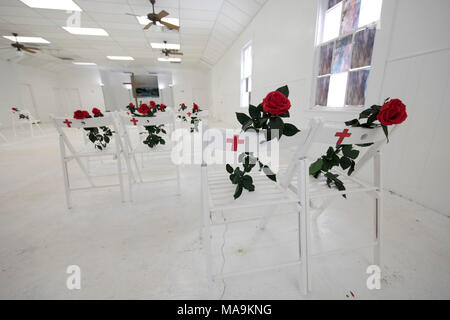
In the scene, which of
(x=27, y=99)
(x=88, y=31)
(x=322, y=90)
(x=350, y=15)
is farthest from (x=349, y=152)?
(x=27, y=99)

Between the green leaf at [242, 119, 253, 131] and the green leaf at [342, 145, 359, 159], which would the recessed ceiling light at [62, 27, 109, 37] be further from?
the green leaf at [342, 145, 359, 159]

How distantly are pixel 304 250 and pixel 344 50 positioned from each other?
2525 mm

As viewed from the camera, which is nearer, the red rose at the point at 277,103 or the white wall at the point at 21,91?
the red rose at the point at 277,103

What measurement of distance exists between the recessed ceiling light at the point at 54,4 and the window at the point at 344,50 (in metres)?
5.12

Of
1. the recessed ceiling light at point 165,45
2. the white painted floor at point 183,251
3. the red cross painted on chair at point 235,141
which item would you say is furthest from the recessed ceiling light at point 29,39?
the red cross painted on chair at point 235,141

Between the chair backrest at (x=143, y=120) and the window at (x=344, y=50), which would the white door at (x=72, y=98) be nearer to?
the chair backrest at (x=143, y=120)

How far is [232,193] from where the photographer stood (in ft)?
3.17

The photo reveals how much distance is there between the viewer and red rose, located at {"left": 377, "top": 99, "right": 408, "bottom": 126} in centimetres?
74

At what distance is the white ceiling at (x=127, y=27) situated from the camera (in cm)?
419

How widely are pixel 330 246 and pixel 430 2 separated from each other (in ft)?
6.40

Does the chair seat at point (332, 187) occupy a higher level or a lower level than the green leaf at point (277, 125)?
lower

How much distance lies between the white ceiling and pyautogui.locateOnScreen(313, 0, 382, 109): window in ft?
7.13

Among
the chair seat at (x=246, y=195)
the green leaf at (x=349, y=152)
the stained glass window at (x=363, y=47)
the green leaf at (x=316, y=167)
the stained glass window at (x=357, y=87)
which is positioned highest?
the stained glass window at (x=363, y=47)
